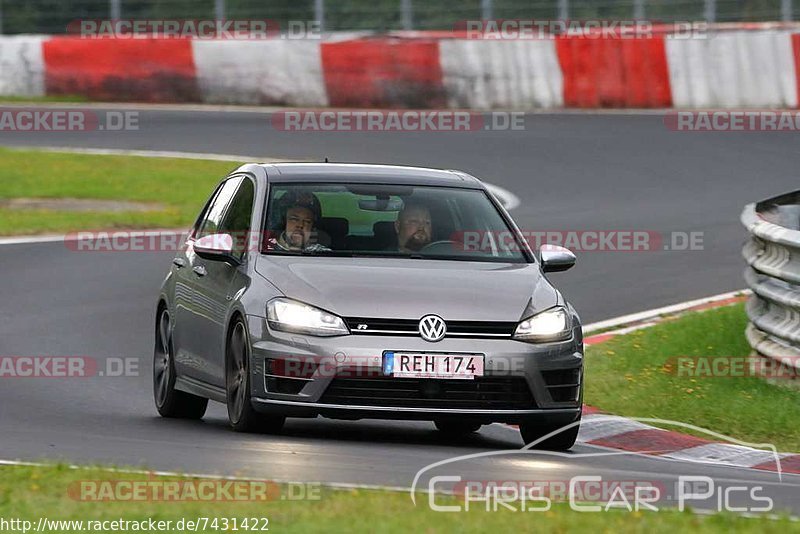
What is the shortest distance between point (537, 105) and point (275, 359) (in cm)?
2004

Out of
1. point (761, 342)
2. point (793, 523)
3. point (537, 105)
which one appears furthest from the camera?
point (537, 105)

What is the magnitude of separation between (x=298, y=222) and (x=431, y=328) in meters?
1.29

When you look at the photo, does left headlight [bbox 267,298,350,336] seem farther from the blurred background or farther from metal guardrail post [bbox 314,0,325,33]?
metal guardrail post [bbox 314,0,325,33]

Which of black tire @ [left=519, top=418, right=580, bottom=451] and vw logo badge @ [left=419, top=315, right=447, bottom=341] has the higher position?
vw logo badge @ [left=419, top=315, right=447, bottom=341]

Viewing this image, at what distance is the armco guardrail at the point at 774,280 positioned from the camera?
11.4 m

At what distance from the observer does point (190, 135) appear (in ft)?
91.8

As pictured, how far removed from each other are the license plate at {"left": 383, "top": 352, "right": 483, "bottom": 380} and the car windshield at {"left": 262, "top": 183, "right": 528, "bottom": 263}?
95 centimetres

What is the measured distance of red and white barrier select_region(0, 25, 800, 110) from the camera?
2742cm

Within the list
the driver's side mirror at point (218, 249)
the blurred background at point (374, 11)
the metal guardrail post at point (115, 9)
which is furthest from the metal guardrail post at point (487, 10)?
the driver's side mirror at point (218, 249)

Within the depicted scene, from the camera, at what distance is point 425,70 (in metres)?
28.9

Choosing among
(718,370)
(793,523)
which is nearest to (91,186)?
(718,370)

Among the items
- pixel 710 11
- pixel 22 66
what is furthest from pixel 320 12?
pixel 710 11

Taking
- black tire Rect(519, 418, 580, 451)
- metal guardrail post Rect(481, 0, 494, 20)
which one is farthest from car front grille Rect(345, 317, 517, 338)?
metal guardrail post Rect(481, 0, 494, 20)

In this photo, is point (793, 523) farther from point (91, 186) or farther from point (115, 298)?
point (91, 186)
